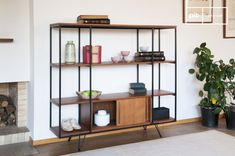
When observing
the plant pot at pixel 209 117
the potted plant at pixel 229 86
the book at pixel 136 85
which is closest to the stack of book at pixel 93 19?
the book at pixel 136 85

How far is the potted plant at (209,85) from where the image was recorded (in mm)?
4258

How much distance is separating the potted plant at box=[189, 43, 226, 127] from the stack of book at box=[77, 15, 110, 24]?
4.99ft

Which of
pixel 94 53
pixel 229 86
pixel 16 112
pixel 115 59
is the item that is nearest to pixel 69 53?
pixel 94 53

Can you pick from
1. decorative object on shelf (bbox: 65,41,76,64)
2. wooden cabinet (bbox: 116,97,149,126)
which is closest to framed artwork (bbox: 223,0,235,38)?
wooden cabinet (bbox: 116,97,149,126)

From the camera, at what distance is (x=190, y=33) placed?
4.57 m

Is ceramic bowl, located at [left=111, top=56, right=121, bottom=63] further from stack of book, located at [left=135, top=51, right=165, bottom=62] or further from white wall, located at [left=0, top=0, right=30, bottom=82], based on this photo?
Answer: white wall, located at [left=0, top=0, right=30, bottom=82]

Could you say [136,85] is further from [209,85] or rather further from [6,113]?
[6,113]

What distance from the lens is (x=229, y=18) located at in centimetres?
488

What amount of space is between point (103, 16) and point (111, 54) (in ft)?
1.96

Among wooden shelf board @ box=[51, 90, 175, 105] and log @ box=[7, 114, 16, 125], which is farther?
log @ box=[7, 114, 16, 125]

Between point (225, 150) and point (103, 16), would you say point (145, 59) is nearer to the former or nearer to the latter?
point (103, 16)

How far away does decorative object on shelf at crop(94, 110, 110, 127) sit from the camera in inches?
143

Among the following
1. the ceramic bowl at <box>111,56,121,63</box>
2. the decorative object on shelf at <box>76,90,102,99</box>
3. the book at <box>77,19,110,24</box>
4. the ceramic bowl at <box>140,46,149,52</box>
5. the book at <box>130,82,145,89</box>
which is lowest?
the decorative object on shelf at <box>76,90,102,99</box>

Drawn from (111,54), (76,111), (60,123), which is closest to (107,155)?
(60,123)
